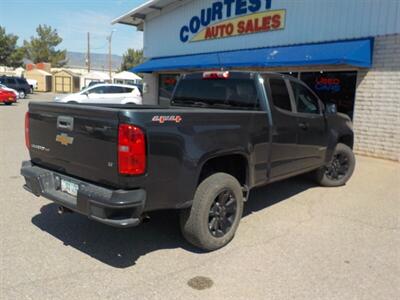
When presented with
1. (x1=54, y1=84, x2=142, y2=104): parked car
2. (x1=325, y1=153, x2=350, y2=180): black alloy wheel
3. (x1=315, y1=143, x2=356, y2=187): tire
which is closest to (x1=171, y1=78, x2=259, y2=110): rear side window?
(x1=315, y1=143, x2=356, y2=187): tire

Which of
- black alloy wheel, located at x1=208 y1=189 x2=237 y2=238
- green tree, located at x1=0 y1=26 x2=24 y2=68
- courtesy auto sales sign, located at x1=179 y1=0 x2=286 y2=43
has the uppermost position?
green tree, located at x1=0 y1=26 x2=24 y2=68

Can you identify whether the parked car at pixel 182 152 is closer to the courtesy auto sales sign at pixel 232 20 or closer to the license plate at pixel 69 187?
the license plate at pixel 69 187

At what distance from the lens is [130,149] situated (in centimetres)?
334

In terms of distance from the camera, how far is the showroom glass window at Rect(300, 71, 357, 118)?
1134 cm

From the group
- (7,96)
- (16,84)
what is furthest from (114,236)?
(16,84)

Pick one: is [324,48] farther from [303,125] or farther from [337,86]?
[303,125]

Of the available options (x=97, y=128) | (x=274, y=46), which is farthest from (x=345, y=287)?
(x=274, y=46)

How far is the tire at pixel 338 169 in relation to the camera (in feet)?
23.1

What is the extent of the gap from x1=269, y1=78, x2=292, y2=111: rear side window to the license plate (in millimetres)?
2703

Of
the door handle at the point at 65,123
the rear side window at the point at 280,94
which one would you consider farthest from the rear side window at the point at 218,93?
the door handle at the point at 65,123

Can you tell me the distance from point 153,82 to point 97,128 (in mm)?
17018

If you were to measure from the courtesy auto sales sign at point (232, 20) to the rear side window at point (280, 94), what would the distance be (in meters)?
8.47

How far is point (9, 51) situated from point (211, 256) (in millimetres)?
52088

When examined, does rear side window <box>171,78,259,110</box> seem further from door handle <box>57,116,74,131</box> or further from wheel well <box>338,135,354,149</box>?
wheel well <box>338,135,354,149</box>
